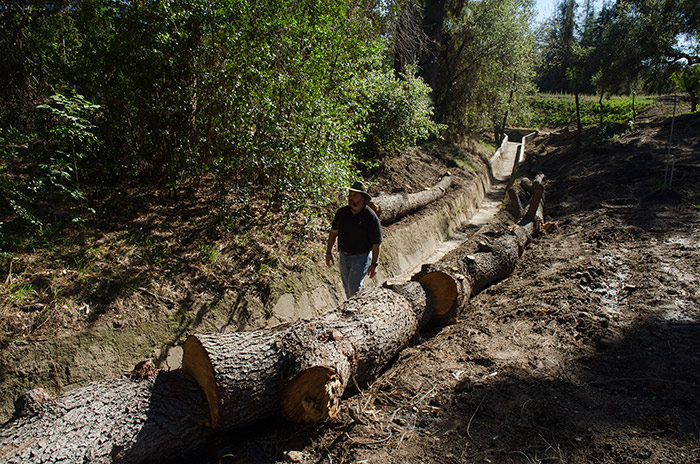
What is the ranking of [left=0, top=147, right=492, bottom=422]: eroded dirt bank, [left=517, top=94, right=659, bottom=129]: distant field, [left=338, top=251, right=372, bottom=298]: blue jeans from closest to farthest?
[left=0, top=147, right=492, bottom=422]: eroded dirt bank
[left=338, top=251, right=372, bottom=298]: blue jeans
[left=517, top=94, right=659, bottom=129]: distant field

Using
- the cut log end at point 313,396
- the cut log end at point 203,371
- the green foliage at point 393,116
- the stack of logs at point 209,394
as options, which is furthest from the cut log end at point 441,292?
the green foliage at point 393,116

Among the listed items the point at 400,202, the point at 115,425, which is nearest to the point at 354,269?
the point at 115,425

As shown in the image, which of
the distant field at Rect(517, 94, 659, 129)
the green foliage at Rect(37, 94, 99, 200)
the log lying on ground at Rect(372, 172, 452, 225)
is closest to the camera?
the green foliage at Rect(37, 94, 99, 200)

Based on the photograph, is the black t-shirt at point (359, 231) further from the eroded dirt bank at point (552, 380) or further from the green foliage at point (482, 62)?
the green foliage at point (482, 62)

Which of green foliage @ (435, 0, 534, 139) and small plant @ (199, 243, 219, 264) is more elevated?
green foliage @ (435, 0, 534, 139)

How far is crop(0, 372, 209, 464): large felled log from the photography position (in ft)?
7.84

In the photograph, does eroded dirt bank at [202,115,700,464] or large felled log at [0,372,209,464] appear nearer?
large felled log at [0,372,209,464]

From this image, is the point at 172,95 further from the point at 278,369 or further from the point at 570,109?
the point at 570,109

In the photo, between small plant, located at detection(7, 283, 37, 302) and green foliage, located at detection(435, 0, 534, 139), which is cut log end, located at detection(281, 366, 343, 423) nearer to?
small plant, located at detection(7, 283, 37, 302)

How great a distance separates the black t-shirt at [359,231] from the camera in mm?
5113

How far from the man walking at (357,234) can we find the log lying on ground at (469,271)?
0.84 metres

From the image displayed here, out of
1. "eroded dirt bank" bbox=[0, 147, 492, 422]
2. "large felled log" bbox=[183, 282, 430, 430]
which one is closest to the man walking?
"eroded dirt bank" bbox=[0, 147, 492, 422]

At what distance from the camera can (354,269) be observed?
17.4ft

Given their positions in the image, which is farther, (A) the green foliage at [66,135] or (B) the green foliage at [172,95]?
(B) the green foliage at [172,95]
